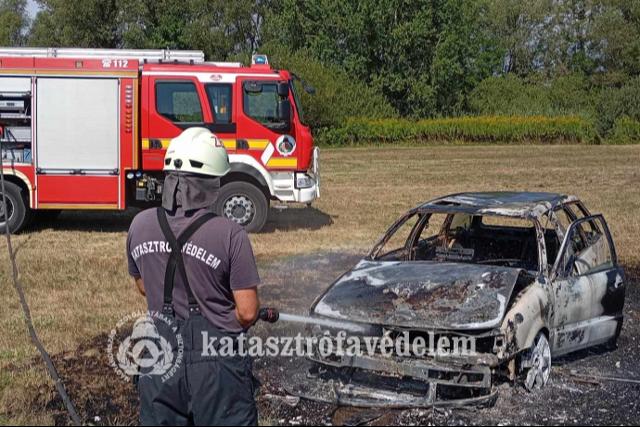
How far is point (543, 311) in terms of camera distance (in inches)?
244

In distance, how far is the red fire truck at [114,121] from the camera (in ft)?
43.1

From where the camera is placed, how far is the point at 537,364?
237 inches

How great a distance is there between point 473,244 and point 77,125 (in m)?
7.39

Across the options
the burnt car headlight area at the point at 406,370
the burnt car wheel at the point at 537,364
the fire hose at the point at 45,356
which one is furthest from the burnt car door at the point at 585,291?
the fire hose at the point at 45,356

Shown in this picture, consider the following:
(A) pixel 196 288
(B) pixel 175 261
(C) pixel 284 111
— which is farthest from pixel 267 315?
(C) pixel 284 111

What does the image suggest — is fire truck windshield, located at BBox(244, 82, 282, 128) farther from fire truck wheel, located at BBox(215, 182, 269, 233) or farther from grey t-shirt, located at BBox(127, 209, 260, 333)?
grey t-shirt, located at BBox(127, 209, 260, 333)

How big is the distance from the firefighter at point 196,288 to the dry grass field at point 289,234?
177 centimetres

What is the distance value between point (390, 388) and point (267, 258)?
19.6 ft

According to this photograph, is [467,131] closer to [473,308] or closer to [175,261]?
[473,308]

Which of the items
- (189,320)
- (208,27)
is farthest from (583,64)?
(189,320)

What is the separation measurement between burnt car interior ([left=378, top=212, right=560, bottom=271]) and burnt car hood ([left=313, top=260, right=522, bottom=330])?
0.68 meters

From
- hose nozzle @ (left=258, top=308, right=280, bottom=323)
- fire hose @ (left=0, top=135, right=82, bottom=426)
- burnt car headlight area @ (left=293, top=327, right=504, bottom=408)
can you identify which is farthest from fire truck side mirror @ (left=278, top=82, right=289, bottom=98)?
hose nozzle @ (left=258, top=308, right=280, bottom=323)

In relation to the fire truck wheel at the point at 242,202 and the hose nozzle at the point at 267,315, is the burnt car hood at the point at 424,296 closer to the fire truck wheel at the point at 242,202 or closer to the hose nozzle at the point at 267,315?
the hose nozzle at the point at 267,315

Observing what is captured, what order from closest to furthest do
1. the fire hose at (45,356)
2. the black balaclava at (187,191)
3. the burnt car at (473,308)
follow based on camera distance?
the black balaclava at (187,191) < the fire hose at (45,356) < the burnt car at (473,308)
